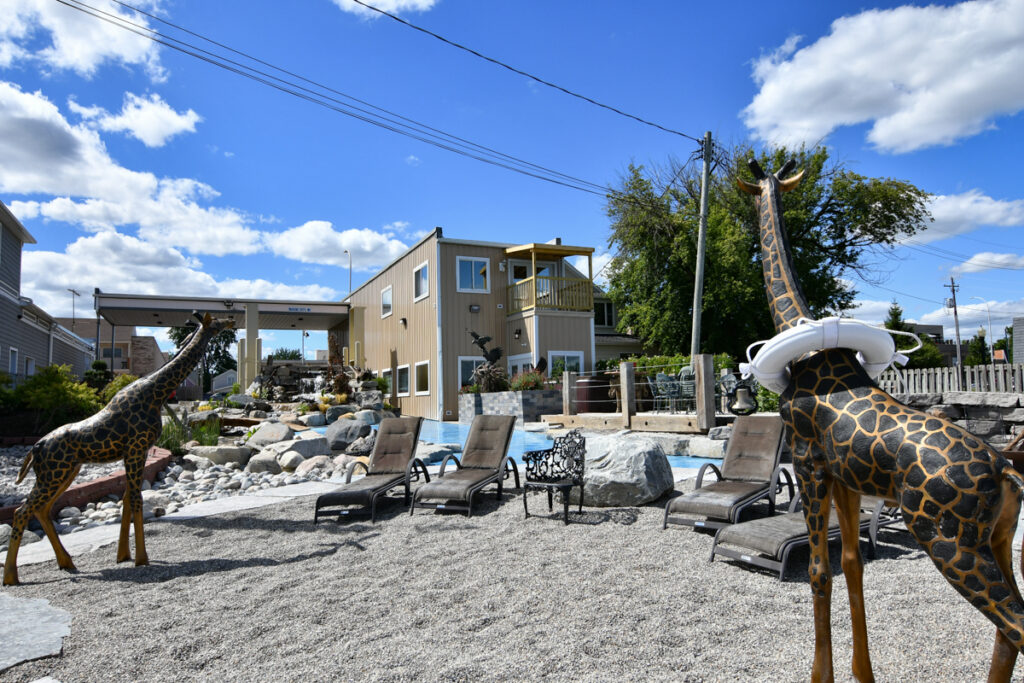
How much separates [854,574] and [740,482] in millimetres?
3523

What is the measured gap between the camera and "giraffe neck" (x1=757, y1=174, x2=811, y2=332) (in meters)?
2.89

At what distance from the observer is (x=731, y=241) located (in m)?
25.1

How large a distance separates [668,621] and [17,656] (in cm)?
378

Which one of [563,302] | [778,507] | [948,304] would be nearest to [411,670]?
[778,507]

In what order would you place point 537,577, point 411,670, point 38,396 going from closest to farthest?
1. point 411,670
2. point 537,577
3. point 38,396

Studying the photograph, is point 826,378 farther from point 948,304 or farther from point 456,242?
point 948,304

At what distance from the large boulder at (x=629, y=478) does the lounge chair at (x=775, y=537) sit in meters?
1.73

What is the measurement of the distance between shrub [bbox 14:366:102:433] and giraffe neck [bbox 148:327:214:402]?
8469 mm

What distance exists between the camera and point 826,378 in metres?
2.64

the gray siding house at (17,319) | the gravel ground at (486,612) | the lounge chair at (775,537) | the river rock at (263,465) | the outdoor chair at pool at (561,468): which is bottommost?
the gravel ground at (486,612)

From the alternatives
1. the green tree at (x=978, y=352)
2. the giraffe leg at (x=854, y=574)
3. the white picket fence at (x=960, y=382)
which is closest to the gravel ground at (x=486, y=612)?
the giraffe leg at (x=854, y=574)

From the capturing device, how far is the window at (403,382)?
77.0ft

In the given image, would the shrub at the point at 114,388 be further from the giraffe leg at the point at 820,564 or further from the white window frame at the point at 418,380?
the giraffe leg at the point at 820,564

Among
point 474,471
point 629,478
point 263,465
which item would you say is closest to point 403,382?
point 263,465
